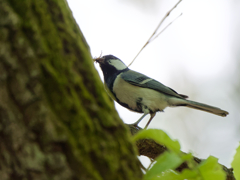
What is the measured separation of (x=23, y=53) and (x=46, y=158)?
22 cm

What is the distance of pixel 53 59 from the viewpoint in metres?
0.52

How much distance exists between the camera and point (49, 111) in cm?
48

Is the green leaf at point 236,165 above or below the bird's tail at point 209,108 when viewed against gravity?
below

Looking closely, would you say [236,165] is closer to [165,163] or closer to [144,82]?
[165,163]

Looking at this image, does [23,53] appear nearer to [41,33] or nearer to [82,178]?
[41,33]

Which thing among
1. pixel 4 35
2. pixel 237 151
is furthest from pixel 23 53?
pixel 237 151

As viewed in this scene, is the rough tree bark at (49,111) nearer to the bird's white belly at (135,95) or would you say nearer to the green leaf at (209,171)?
the green leaf at (209,171)

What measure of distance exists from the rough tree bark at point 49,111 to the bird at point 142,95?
1.79 m

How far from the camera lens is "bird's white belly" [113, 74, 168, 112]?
2379mm

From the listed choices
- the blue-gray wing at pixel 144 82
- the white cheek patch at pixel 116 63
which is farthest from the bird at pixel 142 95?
the white cheek patch at pixel 116 63

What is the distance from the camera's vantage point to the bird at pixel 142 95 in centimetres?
238

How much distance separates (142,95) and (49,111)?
1964 mm

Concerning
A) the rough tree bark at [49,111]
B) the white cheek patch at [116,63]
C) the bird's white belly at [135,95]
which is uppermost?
the white cheek patch at [116,63]

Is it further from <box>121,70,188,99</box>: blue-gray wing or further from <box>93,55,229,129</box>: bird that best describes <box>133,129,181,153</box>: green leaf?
<box>121,70,188,99</box>: blue-gray wing
